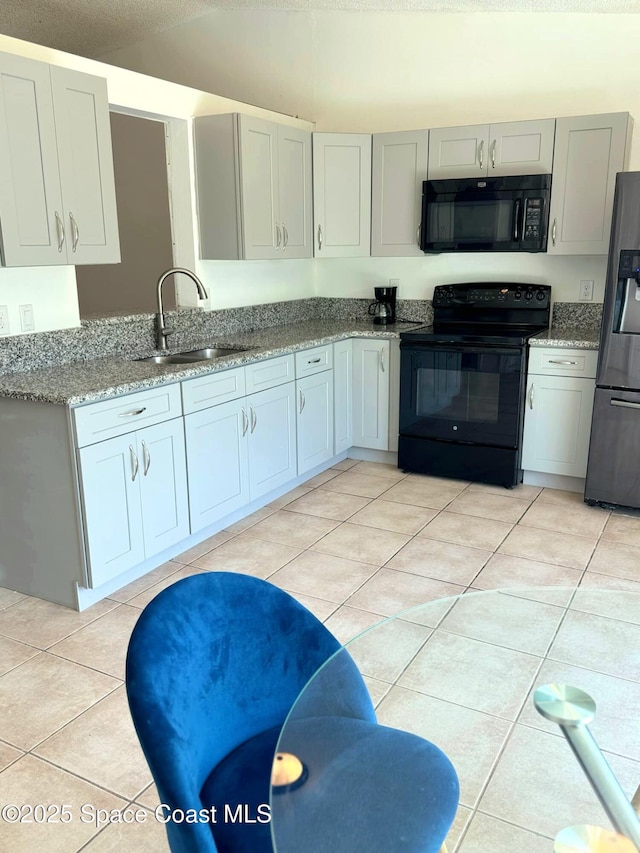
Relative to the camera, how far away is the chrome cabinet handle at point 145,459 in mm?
2928

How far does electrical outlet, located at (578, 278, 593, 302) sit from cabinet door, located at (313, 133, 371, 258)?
52.5 inches

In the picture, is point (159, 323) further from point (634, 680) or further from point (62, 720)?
point (634, 680)

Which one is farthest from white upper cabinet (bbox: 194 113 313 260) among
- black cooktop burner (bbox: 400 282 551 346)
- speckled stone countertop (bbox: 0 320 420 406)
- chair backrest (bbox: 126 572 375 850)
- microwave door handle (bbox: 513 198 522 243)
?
chair backrest (bbox: 126 572 375 850)

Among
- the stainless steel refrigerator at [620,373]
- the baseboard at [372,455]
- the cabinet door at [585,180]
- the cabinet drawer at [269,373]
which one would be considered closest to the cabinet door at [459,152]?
the cabinet door at [585,180]

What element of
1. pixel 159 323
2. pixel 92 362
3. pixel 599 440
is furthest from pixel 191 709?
pixel 599 440

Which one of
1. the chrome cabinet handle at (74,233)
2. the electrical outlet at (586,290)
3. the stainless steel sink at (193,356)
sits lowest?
the stainless steel sink at (193,356)

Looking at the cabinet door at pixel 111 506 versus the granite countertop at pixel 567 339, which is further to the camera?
the granite countertop at pixel 567 339

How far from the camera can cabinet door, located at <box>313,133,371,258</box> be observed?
4398mm

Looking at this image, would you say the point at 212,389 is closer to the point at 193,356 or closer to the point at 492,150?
the point at 193,356

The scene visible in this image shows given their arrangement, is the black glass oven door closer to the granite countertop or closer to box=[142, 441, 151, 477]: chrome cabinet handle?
the granite countertop

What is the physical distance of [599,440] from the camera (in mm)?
3701

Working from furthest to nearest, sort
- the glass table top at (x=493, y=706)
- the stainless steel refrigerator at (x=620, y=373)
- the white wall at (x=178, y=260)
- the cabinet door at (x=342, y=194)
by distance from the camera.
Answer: the cabinet door at (x=342, y=194) < the stainless steel refrigerator at (x=620, y=373) < the white wall at (x=178, y=260) < the glass table top at (x=493, y=706)

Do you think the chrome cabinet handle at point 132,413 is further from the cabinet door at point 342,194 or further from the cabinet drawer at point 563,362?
the cabinet drawer at point 563,362

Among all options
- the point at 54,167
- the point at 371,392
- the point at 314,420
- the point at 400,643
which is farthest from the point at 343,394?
the point at 400,643
